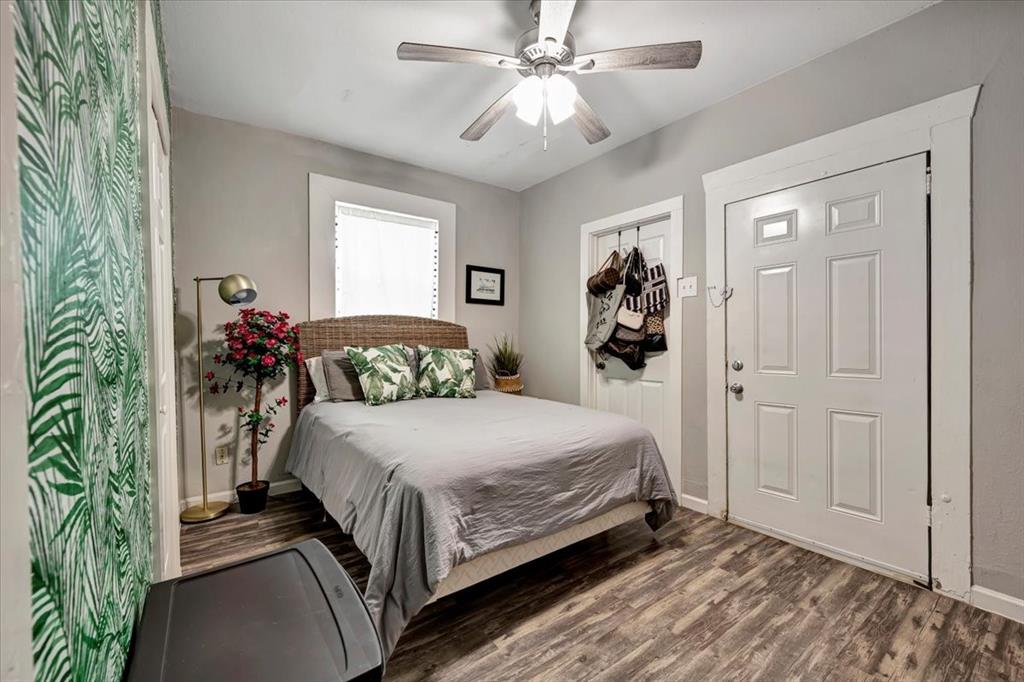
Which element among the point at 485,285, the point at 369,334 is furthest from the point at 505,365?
the point at 369,334

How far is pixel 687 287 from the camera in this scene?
2828mm

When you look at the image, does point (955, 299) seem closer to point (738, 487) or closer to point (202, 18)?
point (738, 487)

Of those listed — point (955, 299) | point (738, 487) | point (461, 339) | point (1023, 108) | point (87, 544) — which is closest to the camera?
point (87, 544)

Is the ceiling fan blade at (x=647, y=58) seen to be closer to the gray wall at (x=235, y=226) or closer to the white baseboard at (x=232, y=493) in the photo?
the gray wall at (x=235, y=226)

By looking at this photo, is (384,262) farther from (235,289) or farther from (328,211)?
(235,289)

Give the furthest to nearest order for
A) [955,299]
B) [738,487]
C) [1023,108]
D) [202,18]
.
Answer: [738,487]
[202,18]
[955,299]
[1023,108]

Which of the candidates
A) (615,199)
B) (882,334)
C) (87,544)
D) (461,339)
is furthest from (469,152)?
(87,544)

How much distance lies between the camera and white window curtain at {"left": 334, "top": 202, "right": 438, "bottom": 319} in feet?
10.9

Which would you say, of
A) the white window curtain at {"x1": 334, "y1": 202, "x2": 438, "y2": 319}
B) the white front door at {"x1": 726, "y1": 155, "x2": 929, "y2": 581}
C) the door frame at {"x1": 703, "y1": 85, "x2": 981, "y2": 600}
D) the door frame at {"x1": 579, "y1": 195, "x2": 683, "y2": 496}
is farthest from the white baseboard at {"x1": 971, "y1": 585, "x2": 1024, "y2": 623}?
the white window curtain at {"x1": 334, "y1": 202, "x2": 438, "y2": 319}

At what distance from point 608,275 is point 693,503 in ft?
5.62

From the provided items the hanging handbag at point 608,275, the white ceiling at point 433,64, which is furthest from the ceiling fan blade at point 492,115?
the hanging handbag at point 608,275

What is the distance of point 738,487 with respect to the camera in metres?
2.56

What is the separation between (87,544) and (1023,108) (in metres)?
2.95

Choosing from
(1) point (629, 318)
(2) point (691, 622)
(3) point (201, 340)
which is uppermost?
(1) point (629, 318)
